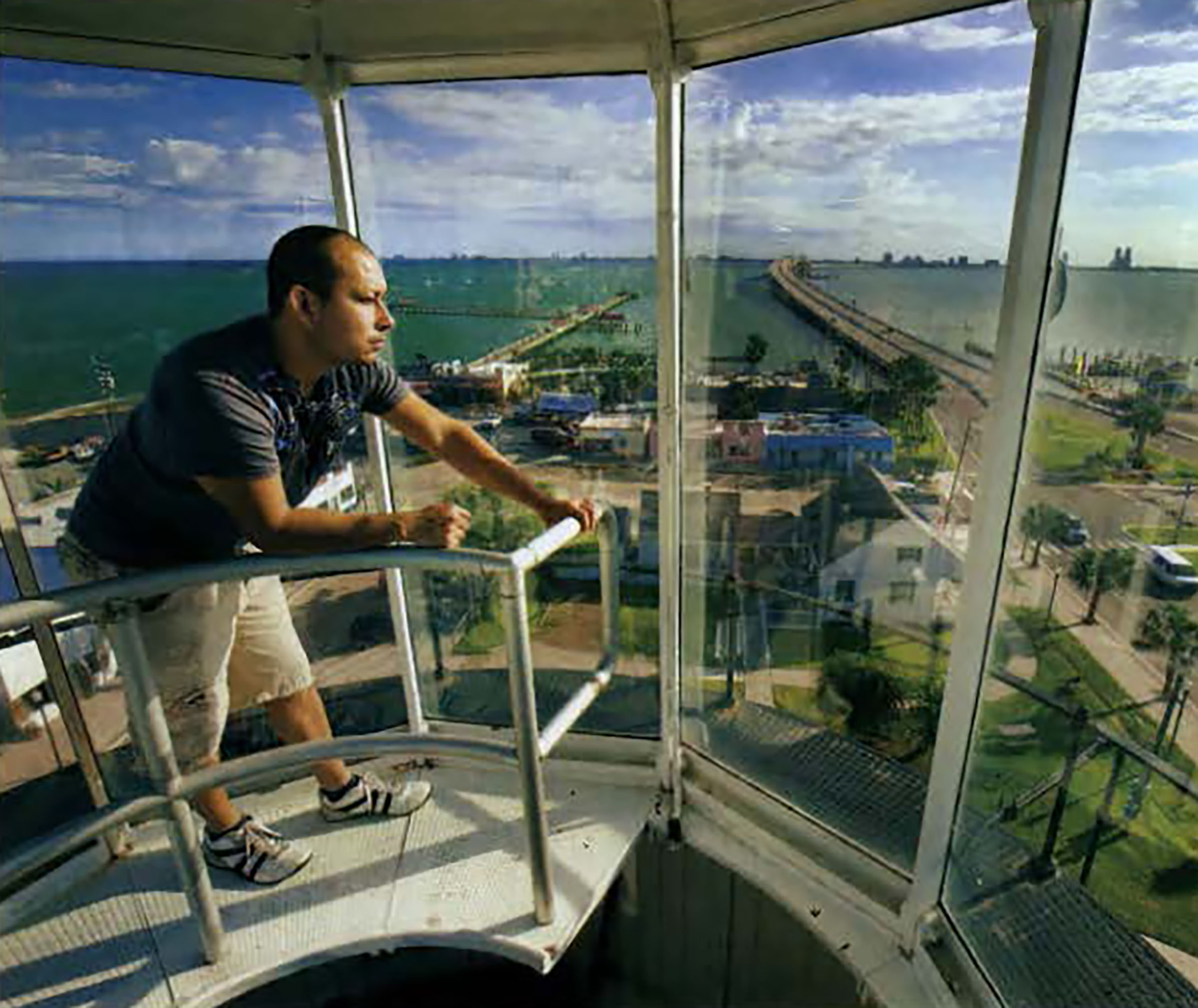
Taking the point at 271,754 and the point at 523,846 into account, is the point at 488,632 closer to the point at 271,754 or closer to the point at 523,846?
the point at 523,846

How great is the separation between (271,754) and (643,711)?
1133mm

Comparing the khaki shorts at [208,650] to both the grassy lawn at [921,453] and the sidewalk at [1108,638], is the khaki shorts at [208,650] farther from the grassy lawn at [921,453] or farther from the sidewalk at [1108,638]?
the sidewalk at [1108,638]

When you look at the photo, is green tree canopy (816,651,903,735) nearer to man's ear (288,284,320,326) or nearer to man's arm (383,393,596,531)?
man's arm (383,393,596,531)

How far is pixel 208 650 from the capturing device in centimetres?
168

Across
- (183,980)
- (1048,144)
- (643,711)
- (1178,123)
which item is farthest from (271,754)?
(1178,123)

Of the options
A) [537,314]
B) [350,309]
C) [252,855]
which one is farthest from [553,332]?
[252,855]

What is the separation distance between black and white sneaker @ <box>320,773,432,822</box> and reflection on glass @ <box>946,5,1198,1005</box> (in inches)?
58.1

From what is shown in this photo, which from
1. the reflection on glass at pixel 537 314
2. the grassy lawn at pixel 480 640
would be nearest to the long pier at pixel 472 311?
the reflection on glass at pixel 537 314

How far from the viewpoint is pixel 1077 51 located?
3.76 ft

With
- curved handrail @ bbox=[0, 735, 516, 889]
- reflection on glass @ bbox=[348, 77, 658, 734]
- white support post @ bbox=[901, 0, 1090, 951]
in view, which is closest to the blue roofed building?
reflection on glass @ bbox=[348, 77, 658, 734]

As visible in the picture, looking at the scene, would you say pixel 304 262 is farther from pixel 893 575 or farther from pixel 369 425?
pixel 893 575

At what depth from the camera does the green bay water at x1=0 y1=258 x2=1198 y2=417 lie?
1.60m

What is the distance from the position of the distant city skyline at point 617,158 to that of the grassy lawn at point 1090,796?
69cm

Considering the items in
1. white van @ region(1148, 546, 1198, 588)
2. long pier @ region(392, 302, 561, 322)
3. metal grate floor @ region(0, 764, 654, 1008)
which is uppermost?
long pier @ region(392, 302, 561, 322)
